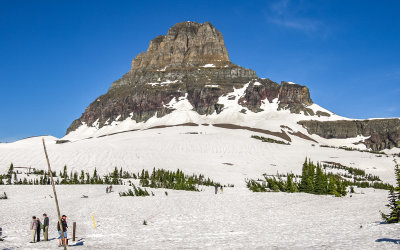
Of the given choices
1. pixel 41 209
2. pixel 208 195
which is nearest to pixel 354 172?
pixel 208 195

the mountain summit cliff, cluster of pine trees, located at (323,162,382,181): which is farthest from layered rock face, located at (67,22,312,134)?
cluster of pine trees, located at (323,162,382,181)

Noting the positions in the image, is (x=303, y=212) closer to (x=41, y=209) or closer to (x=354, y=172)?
(x=41, y=209)

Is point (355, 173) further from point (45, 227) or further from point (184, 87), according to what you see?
point (184, 87)

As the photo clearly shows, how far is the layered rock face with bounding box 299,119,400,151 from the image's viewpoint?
11131cm

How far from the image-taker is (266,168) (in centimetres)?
5209

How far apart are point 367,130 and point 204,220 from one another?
374 ft

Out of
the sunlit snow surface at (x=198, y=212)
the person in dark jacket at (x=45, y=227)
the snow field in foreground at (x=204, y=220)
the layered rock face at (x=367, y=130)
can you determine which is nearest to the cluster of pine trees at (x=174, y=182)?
the sunlit snow surface at (x=198, y=212)

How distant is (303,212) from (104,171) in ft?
94.4

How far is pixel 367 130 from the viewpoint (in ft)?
391

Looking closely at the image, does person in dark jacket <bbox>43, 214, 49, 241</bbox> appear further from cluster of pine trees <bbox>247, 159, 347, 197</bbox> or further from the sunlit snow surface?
cluster of pine trees <bbox>247, 159, 347, 197</bbox>

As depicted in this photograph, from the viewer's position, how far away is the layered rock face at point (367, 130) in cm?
11131

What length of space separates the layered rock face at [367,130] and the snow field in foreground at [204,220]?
9531cm

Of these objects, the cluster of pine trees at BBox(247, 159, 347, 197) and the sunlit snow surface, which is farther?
the cluster of pine trees at BBox(247, 159, 347, 197)

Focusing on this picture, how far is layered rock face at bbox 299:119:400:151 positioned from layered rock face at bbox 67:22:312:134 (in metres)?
17.4
